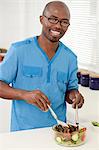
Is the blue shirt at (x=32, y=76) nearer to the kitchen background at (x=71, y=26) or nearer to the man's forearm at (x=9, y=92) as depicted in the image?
the man's forearm at (x=9, y=92)

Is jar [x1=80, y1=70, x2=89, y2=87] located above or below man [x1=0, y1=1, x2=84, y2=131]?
below

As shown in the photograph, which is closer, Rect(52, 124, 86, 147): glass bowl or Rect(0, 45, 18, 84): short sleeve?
Rect(52, 124, 86, 147): glass bowl

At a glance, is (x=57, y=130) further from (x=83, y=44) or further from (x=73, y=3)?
(x=73, y=3)

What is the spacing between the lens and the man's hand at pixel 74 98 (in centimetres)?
159

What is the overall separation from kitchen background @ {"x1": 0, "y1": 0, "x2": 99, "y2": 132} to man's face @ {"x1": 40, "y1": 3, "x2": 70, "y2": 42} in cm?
98

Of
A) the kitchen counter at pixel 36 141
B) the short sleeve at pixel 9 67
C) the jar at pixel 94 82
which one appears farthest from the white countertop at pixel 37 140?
the jar at pixel 94 82

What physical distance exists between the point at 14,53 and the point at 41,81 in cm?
21

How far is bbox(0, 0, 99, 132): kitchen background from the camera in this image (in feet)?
8.43

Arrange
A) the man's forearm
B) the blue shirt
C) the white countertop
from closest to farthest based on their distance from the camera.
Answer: the white countertop, the man's forearm, the blue shirt

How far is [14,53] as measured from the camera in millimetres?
1593

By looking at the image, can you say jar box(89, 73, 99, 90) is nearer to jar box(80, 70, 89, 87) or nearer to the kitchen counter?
jar box(80, 70, 89, 87)

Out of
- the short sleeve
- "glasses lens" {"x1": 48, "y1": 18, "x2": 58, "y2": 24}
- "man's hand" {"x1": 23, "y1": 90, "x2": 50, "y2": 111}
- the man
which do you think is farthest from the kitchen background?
"man's hand" {"x1": 23, "y1": 90, "x2": 50, "y2": 111}

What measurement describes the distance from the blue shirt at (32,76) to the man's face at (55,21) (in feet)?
0.42

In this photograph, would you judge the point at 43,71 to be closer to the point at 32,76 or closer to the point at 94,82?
the point at 32,76
